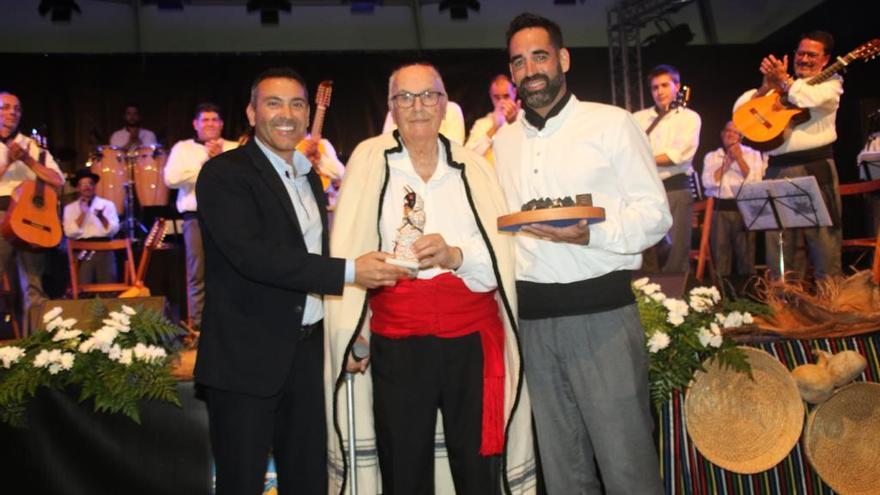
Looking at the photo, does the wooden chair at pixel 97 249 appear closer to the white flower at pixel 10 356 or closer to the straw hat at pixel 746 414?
the white flower at pixel 10 356

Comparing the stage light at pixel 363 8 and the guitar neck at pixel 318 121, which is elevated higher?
the stage light at pixel 363 8

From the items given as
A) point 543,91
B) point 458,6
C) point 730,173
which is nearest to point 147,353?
point 543,91

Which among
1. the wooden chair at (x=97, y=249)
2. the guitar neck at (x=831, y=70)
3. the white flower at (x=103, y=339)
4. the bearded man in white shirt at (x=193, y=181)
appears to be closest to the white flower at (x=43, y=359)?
the white flower at (x=103, y=339)

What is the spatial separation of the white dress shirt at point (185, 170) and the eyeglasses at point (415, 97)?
537cm

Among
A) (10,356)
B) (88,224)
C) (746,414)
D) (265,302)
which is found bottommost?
(746,414)

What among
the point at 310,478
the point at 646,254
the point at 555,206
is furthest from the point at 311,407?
the point at 646,254

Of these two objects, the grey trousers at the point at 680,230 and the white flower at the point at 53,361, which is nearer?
the white flower at the point at 53,361

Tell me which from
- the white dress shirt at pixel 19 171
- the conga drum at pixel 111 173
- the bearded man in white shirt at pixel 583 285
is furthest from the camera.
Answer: the conga drum at pixel 111 173

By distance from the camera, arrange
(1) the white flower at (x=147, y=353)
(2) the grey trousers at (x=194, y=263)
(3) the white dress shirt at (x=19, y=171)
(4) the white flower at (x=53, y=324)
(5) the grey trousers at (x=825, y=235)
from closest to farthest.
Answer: (1) the white flower at (x=147, y=353), (4) the white flower at (x=53, y=324), (5) the grey trousers at (x=825, y=235), (3) the white dress shirt at (x=19, y=171), (2) the grey trousers at (x=194, y=263)

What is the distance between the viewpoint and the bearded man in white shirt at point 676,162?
719 centimetres

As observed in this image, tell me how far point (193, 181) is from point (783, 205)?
561 cm

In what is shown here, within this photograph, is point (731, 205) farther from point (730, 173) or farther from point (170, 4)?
point (170, 4)

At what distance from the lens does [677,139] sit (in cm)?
725

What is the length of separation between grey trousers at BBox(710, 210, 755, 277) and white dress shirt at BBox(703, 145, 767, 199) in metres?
0.30
